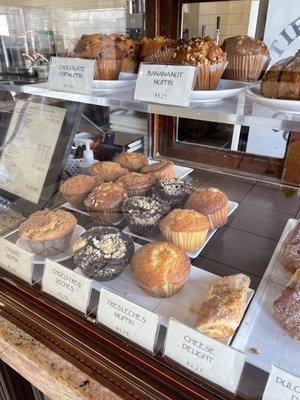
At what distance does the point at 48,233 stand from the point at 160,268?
320mm

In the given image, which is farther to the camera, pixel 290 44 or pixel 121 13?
pixel 121 13

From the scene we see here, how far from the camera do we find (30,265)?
749 millimetres

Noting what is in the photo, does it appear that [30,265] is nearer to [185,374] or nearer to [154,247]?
[154,247]

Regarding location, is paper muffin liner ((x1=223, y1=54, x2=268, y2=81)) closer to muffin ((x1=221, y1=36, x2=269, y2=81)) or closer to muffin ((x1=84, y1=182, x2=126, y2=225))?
muffin ((x1=221, y1=36, x2=269, y2=81))

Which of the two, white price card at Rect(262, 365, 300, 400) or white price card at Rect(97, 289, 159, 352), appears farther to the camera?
white price card at Rect(97, 289, 159, 352)

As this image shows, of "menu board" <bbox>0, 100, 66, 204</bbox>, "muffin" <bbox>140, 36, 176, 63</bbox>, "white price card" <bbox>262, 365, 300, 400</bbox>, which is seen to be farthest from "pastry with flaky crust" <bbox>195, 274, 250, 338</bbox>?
"menu board" <bbox>0, 100, 66, 204</bbox>

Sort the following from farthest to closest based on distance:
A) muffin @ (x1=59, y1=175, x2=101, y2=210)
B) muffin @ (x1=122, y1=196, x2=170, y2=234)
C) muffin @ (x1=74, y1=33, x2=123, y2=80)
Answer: muffin @ (x1=59, y1=175, x2=101, y2=210) < muffin @ (x1=122, y1=196, x2=170, y2=234) < muffin @ (x1=74, y1=33, x2=123, y2=80)

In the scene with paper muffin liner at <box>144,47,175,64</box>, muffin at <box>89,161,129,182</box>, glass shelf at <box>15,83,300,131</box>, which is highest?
paper muffin liner at <box>144,47,175,64</box>

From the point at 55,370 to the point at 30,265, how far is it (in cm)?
24

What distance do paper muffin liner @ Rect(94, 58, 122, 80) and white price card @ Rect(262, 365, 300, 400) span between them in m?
0.71

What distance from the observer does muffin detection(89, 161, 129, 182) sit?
3.63ft

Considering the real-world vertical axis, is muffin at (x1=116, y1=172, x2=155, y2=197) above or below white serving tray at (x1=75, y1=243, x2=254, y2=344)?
above

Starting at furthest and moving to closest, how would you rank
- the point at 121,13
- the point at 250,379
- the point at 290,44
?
the point at 121,13, the point at 290,44, the point at 250,379

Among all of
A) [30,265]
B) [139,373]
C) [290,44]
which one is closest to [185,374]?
[139,373]
